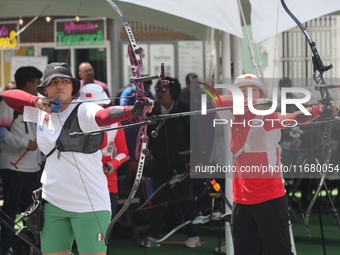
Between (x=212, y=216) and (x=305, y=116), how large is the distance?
1.91 metres

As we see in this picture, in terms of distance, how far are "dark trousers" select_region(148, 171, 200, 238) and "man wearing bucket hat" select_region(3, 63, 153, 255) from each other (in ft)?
8.76

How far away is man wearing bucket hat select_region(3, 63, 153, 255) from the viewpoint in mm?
3582

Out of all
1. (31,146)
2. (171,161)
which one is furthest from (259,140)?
(171,161)

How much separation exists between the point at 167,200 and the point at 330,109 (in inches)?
121

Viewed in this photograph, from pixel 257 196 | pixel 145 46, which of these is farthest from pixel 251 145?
pixel 145 46

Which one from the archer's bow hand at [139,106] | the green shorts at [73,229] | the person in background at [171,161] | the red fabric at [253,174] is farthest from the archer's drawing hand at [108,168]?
the archer's bow hand at [139,106]

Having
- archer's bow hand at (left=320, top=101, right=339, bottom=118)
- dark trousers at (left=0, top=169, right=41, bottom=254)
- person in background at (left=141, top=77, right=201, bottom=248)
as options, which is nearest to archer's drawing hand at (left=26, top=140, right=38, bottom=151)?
dark trousers at (left=0, top=169, right=41, bottom=254)

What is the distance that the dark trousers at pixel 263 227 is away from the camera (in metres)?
3.97

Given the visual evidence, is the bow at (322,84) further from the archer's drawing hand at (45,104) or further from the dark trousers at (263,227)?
the archer's drawing hand at (45,104)

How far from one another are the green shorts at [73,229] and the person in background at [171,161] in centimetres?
269

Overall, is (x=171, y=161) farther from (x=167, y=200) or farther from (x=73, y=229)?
(x=73, y=229)

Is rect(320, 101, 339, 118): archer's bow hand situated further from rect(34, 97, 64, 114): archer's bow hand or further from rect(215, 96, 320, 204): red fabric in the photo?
rect(34, 97, 64, 114): archer's bow hand

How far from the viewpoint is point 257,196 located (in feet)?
13.2

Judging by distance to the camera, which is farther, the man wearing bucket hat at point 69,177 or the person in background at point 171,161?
the person in background at point 171,161
